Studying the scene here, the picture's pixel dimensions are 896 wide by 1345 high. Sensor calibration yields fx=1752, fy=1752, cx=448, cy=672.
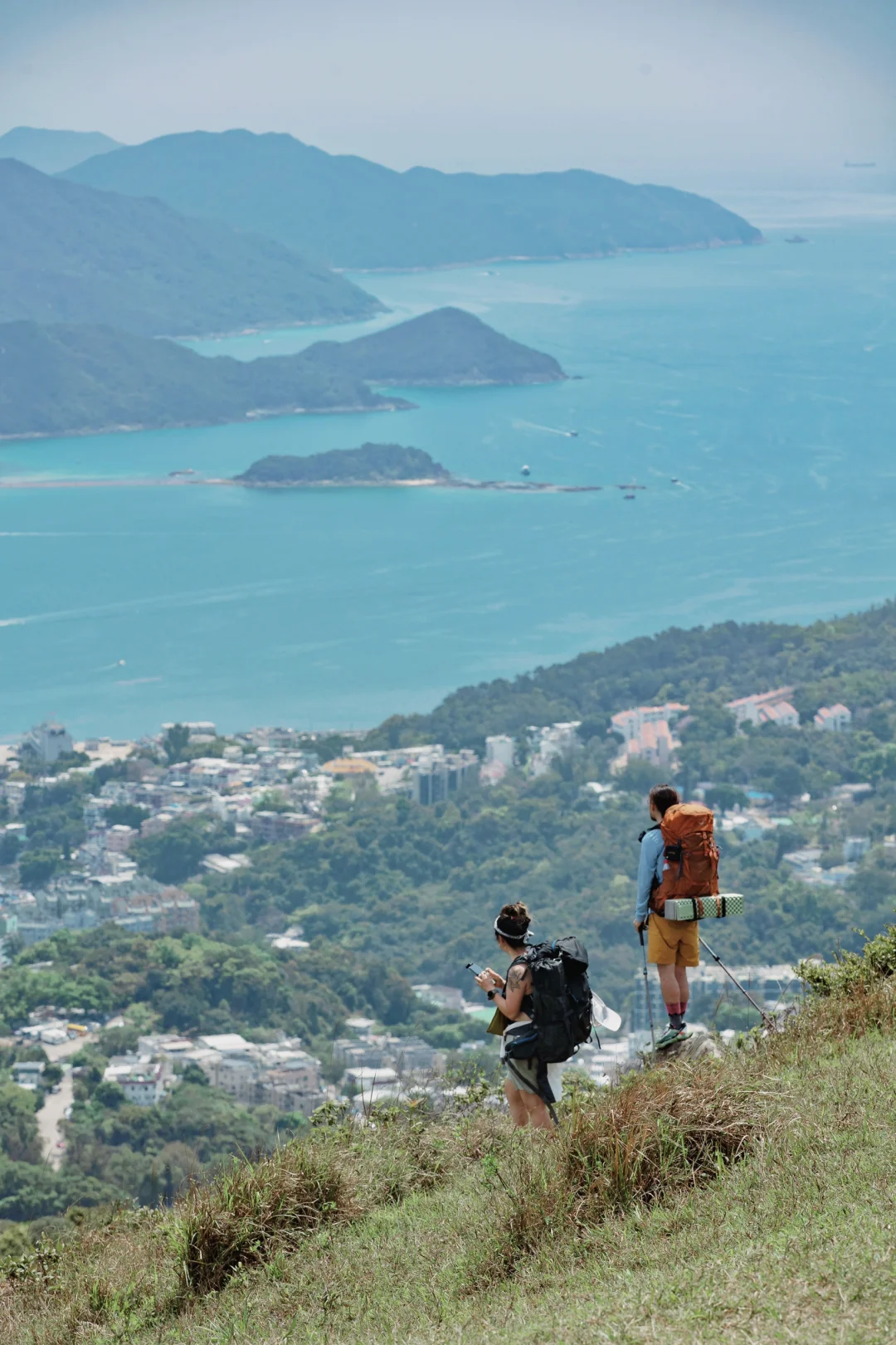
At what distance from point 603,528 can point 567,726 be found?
3528cm

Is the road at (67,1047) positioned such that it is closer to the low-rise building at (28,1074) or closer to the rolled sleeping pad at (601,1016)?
the low-rise building at (28,1074)

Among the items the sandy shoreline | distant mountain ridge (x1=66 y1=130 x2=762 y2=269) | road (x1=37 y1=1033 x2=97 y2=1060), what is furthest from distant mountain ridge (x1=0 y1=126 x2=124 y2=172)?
road (x1=37 y1=1033 x2=97 y2=1060)

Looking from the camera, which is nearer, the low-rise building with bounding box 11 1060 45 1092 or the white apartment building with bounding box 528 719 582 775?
the low-rise building with bounding box 11 1060 45 1092

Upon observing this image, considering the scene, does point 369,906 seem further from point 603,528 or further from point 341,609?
point 603,528

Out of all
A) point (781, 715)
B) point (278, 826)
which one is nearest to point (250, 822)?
point (278, 826)

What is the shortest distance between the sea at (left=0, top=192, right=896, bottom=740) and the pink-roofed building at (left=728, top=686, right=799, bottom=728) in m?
11.8

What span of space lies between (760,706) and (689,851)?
3681 cm

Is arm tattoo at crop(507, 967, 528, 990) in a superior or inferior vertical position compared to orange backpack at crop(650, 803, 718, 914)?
inferior

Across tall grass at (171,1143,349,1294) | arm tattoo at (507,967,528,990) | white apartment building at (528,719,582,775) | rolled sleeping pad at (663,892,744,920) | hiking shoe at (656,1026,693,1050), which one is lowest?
white apartment building at (528,719,582,775)

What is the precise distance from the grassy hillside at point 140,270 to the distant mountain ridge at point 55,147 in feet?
82.0

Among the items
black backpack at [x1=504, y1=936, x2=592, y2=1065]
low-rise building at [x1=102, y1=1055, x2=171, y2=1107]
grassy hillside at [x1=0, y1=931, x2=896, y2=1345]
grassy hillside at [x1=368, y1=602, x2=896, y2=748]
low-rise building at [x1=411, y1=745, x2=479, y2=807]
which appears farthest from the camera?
grassy hillside at [x1=368, y1=602, x2=896, y2=748]

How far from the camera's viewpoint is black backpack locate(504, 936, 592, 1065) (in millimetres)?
3967

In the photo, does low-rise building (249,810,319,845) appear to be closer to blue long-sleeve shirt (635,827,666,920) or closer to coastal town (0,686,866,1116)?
coastal town (0,686,866,1116)

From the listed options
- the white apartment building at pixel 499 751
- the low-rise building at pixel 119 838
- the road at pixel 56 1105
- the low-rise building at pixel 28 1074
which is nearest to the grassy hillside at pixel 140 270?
the white apartment building at pixel 499 751
